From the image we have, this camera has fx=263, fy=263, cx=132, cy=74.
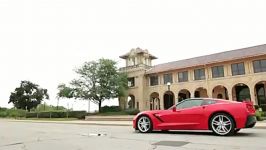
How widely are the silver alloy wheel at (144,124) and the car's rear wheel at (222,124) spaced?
2.58 metres

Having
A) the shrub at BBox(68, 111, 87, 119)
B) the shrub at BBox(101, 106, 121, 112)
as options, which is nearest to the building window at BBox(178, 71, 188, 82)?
the shrub at BBox(101, 106, 121, 112)

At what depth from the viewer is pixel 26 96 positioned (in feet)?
247

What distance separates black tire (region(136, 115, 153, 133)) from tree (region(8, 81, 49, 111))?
70876mm

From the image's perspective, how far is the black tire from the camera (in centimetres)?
1028

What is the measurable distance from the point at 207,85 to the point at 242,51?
253 inches

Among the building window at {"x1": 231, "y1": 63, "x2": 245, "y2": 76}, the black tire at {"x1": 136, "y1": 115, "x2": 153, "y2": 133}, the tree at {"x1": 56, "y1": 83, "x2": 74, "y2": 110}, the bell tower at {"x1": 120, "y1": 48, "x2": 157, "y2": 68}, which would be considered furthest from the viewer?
the bell tower at {"x1": 120, "y1": 48, "x2": 157, "y2": 68}

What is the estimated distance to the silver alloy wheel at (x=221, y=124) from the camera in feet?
27.9

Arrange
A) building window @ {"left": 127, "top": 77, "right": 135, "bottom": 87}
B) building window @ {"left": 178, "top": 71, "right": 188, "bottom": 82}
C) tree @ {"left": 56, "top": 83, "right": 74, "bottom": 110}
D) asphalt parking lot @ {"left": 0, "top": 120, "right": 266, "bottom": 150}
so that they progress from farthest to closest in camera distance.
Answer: building window @ {"left": 127, "top": 77, "right": 135, "bottom": 87} < tree @ {"left": 56, "top": 83, "right": 74, "bottom": 110} < building window @ {"left": 178, "top": 71, "right": 188, "bottom": 82} < asphalt parking lot @ {"left": 0, "top": 120, "right": 266, "bottom": 150}

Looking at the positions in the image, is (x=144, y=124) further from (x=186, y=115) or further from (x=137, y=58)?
(x=137, y=58)

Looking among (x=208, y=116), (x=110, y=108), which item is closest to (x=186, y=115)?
(x=208, y=116)

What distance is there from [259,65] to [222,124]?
2590 cm

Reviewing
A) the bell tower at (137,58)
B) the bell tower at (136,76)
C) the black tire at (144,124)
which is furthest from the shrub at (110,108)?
the black tire at (144,124)

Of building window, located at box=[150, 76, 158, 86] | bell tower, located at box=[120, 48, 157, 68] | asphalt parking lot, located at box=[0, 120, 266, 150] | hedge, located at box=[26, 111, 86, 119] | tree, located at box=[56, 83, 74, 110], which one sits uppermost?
bell tower, located at box=[120, 48, 157, 68]

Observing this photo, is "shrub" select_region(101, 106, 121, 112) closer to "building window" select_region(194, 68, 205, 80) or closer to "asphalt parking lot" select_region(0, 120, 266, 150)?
"building window" select_region(194, 68, 205, 80)
